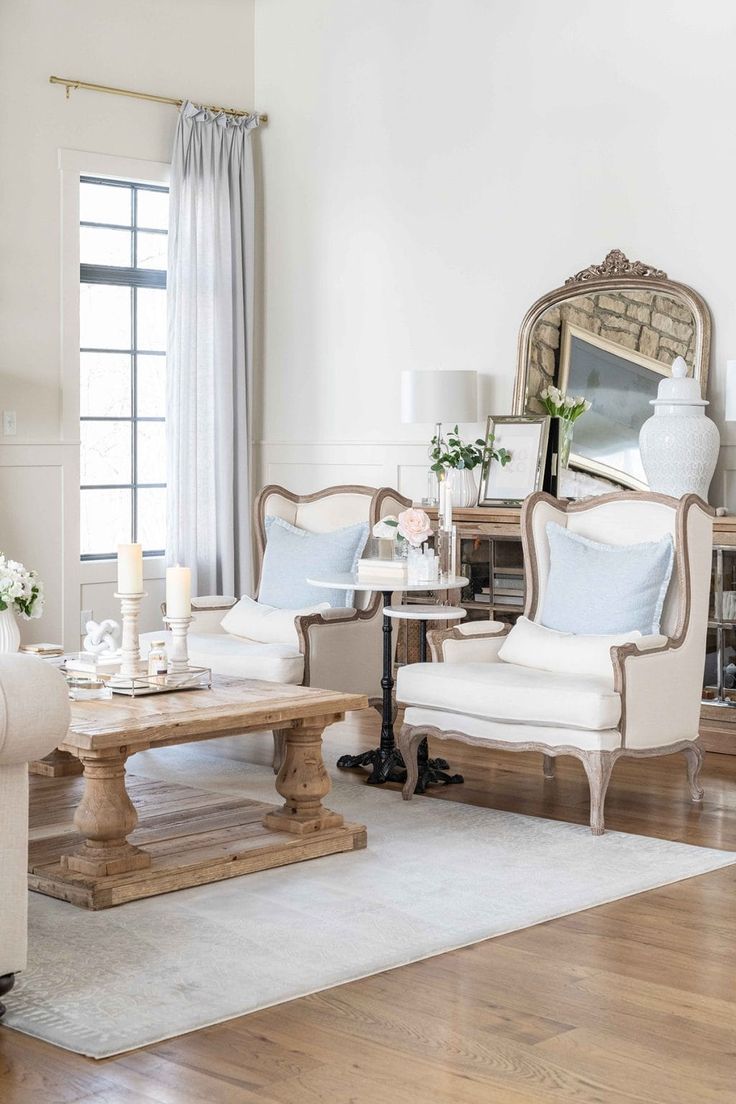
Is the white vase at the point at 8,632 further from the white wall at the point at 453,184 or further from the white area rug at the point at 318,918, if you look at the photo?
the white wall at the point at 453,184

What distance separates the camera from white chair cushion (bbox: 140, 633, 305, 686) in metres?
5.58

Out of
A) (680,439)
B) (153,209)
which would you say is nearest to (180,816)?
(680,439)

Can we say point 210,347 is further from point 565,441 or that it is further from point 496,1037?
point 496,1037

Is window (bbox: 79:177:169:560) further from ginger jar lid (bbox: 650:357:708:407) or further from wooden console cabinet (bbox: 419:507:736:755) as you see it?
ginger jar lid (bbox: 650:357:708:407)

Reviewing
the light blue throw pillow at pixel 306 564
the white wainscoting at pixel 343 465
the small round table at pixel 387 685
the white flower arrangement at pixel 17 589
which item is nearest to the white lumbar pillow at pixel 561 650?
the small round table at pixel 387 685

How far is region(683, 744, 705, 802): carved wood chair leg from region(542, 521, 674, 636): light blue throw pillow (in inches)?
17.6

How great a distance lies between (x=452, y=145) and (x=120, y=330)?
79.5 inches

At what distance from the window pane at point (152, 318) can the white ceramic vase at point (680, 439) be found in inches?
120

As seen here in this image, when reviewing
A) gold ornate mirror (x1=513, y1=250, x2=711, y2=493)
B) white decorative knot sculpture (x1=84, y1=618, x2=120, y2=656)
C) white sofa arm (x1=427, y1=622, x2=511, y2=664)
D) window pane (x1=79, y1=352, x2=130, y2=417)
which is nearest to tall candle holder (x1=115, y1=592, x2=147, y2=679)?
white decorative knot sculpture (x1=84, y1=618, x2=120, y2=656)

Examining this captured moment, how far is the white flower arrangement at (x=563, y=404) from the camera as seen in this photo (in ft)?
22.5

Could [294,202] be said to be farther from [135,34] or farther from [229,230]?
[135,34]

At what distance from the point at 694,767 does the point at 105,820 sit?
7.20 feet

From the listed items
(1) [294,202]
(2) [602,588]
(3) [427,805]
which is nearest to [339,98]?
(1) [294,202]

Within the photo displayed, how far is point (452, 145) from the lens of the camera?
7453 millimetres
